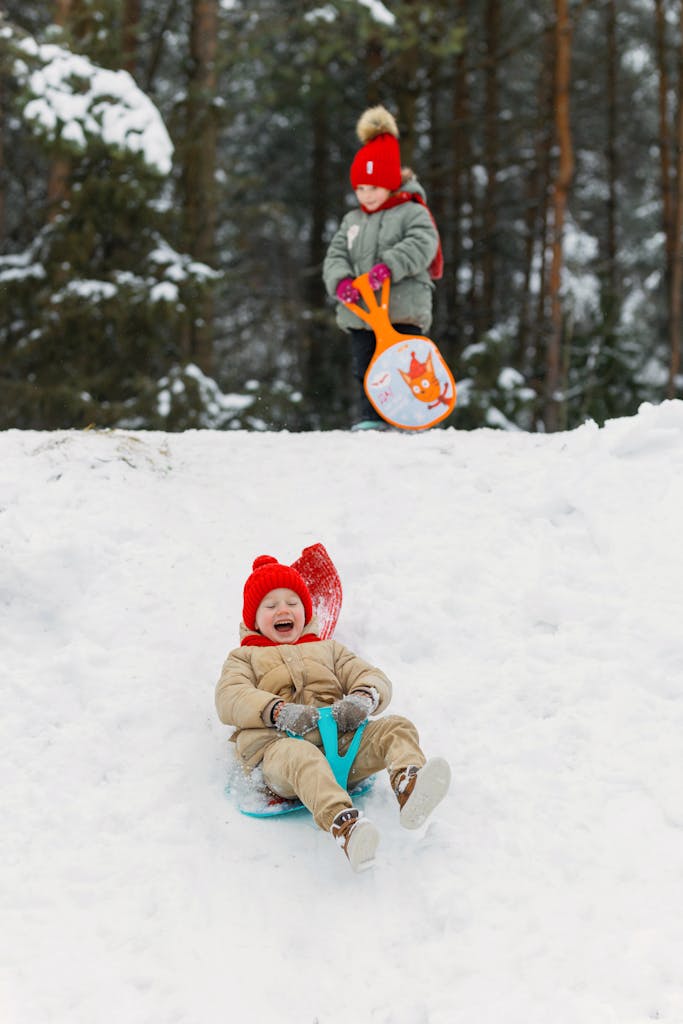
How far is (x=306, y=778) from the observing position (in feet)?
11.0

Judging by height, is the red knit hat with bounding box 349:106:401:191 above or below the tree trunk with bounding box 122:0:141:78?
below

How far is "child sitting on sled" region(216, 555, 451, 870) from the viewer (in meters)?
3.25

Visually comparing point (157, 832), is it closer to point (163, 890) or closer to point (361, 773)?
point (163, 890)

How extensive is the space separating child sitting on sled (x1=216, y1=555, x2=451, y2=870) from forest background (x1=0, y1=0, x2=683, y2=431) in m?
5.52

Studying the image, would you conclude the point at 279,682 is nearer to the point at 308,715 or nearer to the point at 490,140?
the point at 308,715

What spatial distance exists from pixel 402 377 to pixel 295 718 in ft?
10.4

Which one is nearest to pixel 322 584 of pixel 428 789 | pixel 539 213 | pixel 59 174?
pixel 428 789

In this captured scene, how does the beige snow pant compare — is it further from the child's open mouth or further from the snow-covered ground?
the child's open mouth

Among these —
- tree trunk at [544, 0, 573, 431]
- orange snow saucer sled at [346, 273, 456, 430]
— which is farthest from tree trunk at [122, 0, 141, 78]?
orange snow saucer sled at [346, 273, 456, 430]

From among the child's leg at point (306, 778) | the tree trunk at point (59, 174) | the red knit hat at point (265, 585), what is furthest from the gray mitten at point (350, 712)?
the tree trunk at point (59, 174)

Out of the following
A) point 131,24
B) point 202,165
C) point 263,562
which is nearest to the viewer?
point 263,562

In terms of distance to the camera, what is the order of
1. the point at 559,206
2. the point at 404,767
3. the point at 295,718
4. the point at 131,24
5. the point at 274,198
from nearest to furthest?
the point at 404,767 < the point at 295,718 < the point at 559,206 < the point at 131,24 < the point at 274,198

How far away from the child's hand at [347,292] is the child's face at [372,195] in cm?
50

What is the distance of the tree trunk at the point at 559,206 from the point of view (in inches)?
452
